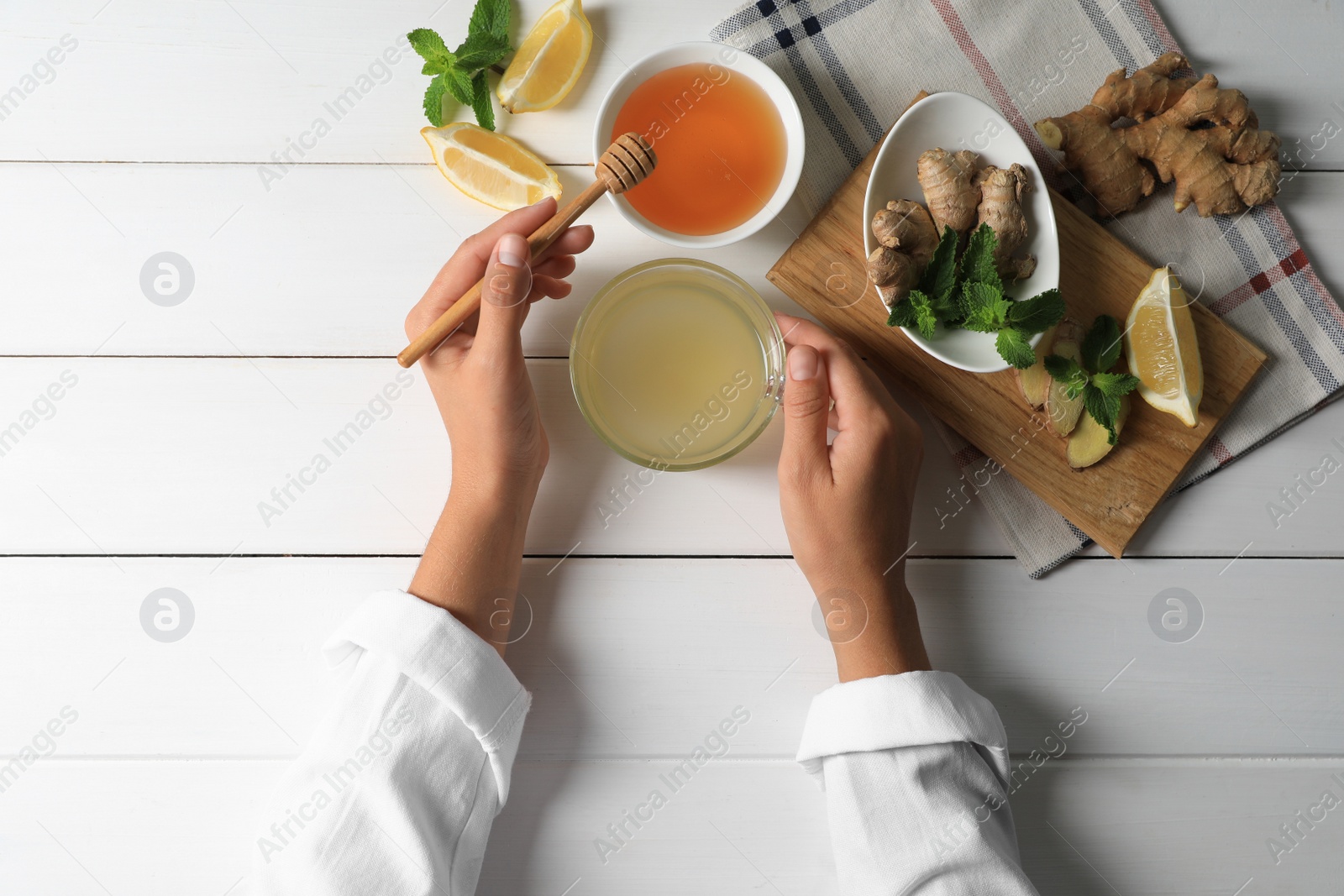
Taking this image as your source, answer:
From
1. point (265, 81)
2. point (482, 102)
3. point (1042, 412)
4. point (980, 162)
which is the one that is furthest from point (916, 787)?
point (265, 81)

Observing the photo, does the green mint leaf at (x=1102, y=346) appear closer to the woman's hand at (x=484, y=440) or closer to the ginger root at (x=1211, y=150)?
the ginger root at (x=1211, y=150)

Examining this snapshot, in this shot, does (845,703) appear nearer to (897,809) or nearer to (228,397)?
(897,809)

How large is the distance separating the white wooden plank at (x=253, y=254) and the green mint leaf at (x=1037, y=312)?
264 mm

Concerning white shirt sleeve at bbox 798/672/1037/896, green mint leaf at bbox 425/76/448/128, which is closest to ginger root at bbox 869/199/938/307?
white shirt sleeve at bbox 798/672/1037/896

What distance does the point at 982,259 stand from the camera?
0.87 m

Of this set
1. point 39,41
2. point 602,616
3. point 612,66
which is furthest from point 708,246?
point 39,41

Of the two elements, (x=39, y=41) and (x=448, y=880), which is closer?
(x=448, y=880)

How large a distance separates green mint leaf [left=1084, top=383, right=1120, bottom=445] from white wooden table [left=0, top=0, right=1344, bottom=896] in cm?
17

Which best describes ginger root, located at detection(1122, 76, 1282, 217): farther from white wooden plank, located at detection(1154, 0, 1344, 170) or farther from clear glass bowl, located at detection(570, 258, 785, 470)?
clear glass bowl, located at detection(570, 258, 785, 470)

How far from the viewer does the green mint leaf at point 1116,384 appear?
0.90 m

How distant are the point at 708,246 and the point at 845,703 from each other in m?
0.54

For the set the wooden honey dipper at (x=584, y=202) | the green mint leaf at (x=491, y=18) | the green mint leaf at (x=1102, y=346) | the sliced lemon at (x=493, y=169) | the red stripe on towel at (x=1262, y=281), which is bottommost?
the red stripe on towel at (x=1262, y=281)

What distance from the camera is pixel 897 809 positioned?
867 millimetres

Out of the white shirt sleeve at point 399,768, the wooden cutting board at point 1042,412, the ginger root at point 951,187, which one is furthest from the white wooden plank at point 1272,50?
the white shirt sleeve at point 399,768
